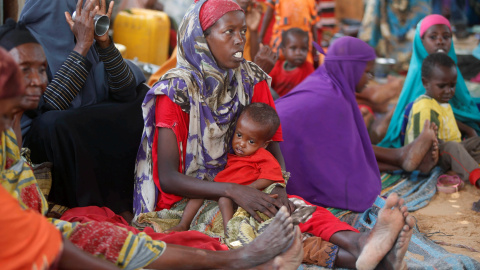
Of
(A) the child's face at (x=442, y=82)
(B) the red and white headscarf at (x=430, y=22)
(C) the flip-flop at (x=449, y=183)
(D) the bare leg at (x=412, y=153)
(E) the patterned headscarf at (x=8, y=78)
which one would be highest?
(E) the patterned headscarf at (x=8, y=78)

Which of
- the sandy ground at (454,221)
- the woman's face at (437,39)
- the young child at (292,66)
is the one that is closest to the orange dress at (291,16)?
the young child at (292,66)

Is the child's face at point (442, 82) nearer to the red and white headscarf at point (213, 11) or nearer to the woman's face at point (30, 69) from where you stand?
the red and white headscarf at point (213, 11)

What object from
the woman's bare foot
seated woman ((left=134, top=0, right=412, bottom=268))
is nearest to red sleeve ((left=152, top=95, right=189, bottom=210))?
seated woman ((left=134, top=0, right=412, bottom=268))

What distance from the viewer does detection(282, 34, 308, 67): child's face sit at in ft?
19.8

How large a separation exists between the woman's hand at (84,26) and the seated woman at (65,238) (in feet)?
2.49

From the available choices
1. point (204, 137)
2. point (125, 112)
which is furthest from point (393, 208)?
point (125, 112)

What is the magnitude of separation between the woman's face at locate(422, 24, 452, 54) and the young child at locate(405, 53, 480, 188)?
0.54 meters

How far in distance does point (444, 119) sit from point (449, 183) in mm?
620

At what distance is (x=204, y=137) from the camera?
131 inches

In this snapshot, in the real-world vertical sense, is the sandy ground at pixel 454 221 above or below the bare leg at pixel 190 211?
below

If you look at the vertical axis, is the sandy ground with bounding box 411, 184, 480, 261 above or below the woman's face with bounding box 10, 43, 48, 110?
below

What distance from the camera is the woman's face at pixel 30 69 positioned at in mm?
2500

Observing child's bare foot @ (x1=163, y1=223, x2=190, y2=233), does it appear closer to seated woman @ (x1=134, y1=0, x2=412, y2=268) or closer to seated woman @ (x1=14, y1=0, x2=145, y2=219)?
seated woman @ (x1=134, y1=0, x2=412, y2=268)

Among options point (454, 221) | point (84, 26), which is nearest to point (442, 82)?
point (454, 221)
